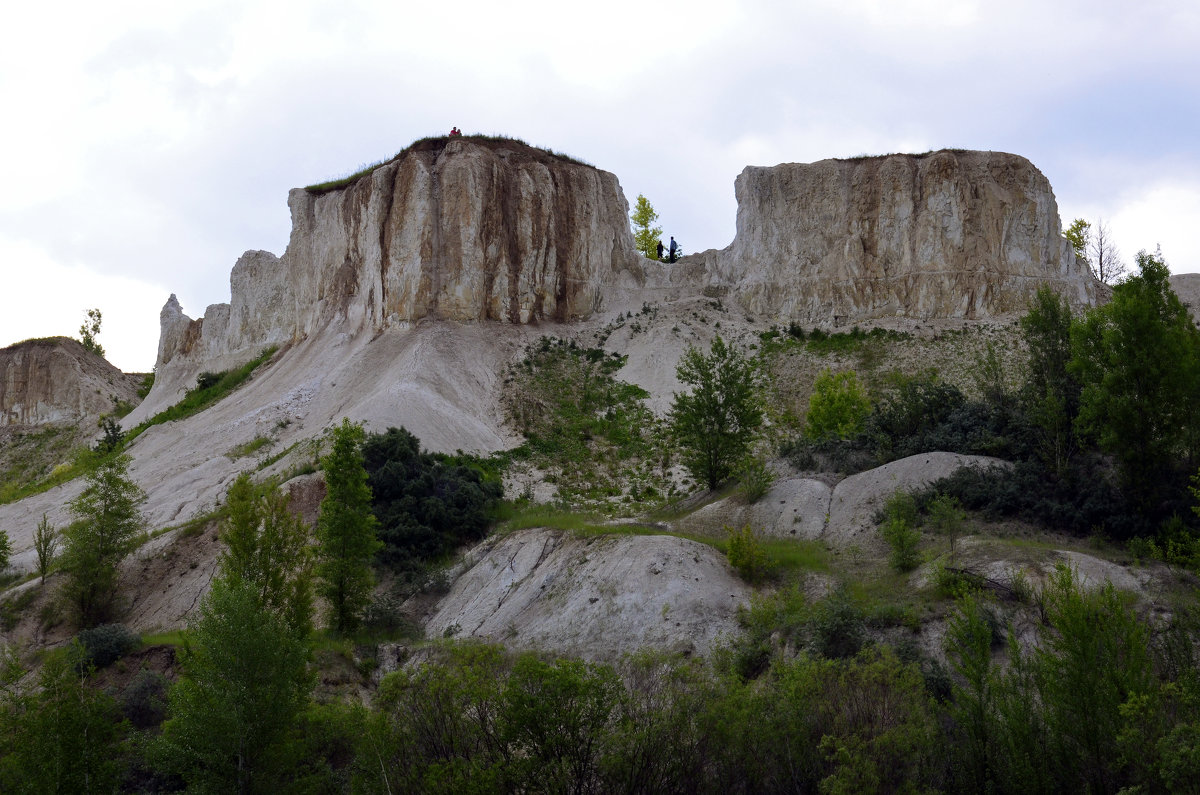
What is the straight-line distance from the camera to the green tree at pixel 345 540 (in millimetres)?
23078

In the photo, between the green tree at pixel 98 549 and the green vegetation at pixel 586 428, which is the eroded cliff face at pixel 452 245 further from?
the green tree at pixel 98 549

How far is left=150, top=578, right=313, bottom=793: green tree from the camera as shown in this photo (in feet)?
48.7

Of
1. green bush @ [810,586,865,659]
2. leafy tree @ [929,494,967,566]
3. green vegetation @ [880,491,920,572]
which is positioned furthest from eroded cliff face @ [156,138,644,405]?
green bush @ [810,586,865,659]

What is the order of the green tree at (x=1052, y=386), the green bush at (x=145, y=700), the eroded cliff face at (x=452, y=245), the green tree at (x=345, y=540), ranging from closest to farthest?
the green bush at (x=145, y=700) < the green tree at (x=345, y=540) < the green tree at (x=1052, y=386) < the eroded cliff face at (x=452, y=245)

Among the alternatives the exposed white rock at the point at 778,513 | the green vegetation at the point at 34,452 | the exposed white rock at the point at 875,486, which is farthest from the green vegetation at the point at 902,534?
the green vegetation at the point at 34,452

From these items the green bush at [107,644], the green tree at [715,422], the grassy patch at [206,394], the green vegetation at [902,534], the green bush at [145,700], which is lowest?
the green bush at [145,700]

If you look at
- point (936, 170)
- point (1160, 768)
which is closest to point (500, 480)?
point (1160, 768)

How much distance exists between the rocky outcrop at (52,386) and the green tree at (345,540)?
4548 centimetres

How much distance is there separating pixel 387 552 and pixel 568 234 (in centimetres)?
2716

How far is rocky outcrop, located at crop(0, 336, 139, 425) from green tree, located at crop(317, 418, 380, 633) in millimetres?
45483

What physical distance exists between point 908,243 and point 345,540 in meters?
35.0

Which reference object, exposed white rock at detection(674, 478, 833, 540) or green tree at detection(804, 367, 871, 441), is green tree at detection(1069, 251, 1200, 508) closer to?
exposed white rock at detection(674, 478, 833, 540)

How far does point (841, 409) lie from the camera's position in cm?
3444

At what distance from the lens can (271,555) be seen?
21.8m
